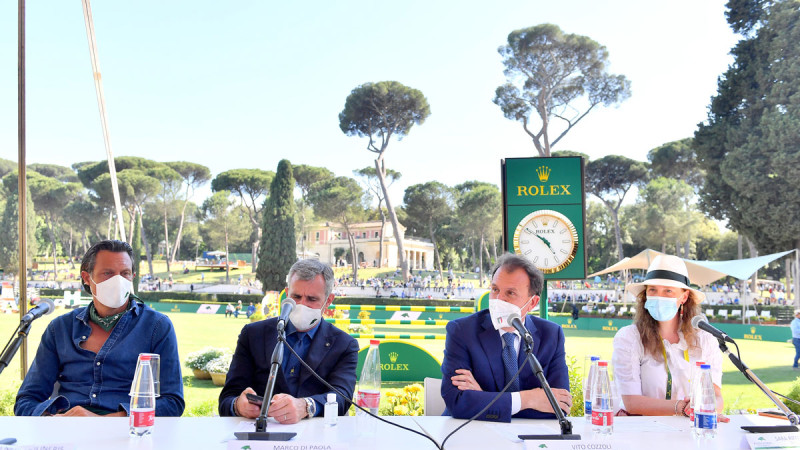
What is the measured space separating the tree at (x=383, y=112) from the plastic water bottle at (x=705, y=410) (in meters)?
28.1

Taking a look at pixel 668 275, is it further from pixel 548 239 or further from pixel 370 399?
pixel 548 239

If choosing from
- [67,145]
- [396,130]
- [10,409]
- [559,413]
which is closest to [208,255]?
[67,145]

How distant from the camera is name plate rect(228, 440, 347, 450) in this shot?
4.28 feet

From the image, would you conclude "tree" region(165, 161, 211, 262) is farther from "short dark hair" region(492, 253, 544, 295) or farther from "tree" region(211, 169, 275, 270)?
"short dark hair" region(492, 253, 544, 295)

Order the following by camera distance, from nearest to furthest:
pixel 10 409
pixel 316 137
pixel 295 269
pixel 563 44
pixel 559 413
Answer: pixel 559 413 → pixel 295 269 → pixel 10 409 → pixel 563 44 → pixel 316 137

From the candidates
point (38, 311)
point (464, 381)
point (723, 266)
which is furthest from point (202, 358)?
point (723, 266)

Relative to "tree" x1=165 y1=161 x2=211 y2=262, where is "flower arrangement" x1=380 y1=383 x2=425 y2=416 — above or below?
below

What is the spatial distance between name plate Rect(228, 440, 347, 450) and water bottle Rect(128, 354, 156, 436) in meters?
0.27

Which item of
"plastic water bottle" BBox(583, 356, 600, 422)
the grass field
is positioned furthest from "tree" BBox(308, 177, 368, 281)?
"plastic water bottle" BBox(583, 356, 600, 422)

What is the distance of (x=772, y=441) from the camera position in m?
1.45

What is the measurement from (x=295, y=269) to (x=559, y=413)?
1.06m

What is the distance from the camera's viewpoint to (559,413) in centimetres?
144

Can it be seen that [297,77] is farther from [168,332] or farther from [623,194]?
[168,332]

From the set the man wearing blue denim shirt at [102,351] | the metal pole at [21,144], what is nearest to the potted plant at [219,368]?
the metal pole at [21,144]
